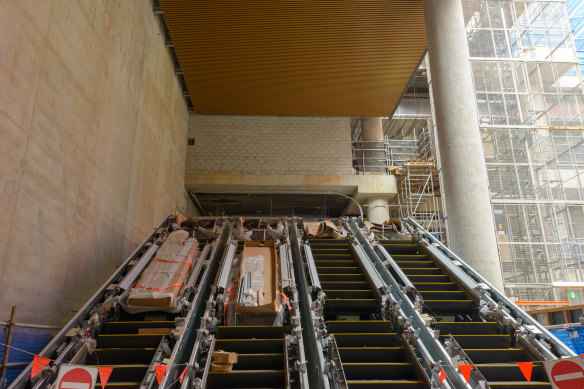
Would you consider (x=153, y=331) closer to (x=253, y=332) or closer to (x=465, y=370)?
(x=253, y=332)

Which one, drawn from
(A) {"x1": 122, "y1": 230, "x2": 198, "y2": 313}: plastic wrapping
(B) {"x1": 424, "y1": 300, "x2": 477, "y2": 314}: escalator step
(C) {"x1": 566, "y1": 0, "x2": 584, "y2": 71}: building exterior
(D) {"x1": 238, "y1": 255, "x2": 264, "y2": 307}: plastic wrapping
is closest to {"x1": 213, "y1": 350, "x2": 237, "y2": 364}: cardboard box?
(D) {"x1": 238, "y1": 255, "x2": 264, "y2": 307}: plastic wrapping

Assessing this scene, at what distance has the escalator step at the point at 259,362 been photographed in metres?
5.41

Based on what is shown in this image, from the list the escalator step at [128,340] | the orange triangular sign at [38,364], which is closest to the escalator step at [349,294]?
the escalator step at [128,340]

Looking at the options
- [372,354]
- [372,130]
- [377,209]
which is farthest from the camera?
[372,130]

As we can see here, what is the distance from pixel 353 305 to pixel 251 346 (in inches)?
76.9

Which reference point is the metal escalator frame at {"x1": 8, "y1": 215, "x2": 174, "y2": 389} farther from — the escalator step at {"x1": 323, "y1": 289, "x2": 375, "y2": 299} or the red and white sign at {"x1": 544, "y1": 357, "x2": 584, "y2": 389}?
the red and white sign at {"x1": 544, "y1": 357, "x2": 584, "y2": 389}

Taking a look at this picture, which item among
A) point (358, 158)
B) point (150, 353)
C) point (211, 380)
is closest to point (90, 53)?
point (150, 353)

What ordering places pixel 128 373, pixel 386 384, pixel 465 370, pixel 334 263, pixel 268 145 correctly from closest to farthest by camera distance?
pixel 465 370 < pixel 386 384 < pixel 128 373 < pixel 334 263 < pixel 268 145

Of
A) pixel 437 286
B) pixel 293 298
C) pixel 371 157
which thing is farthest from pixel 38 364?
pixel 371 157

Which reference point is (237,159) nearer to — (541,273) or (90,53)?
(90,53)

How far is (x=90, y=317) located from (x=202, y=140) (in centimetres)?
1393

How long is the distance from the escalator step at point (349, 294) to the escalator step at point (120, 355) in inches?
118

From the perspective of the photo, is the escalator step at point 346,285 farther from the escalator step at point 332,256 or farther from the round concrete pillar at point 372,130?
the round concrete pillar at point 372,130

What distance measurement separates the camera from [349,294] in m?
7.29
